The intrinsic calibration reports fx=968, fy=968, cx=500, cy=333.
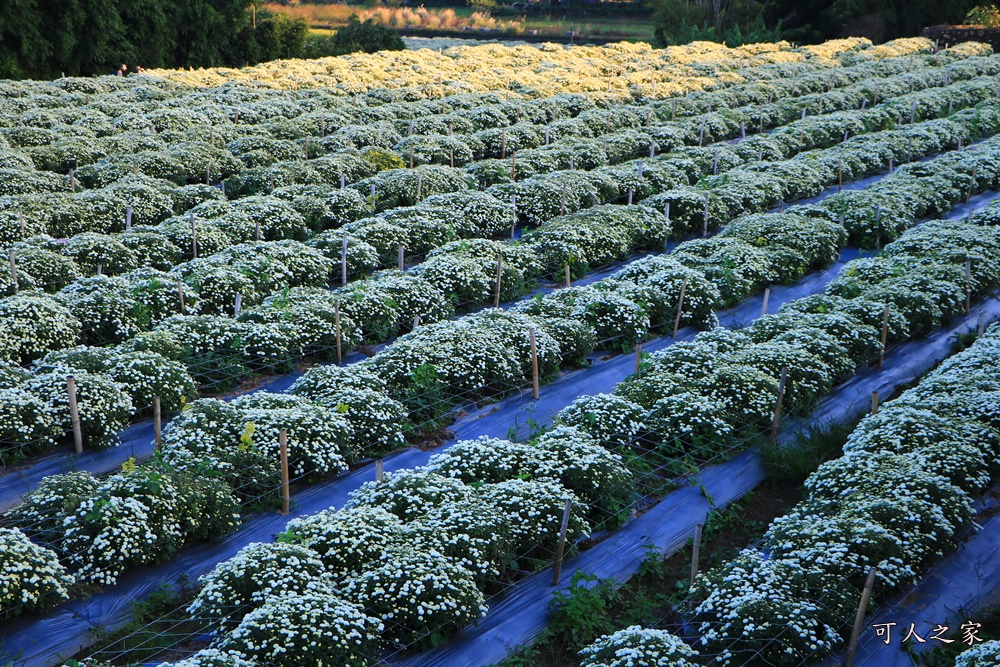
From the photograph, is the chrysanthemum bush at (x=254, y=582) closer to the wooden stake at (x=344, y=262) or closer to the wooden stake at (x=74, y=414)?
the wooden stake at (x=74, y=414)

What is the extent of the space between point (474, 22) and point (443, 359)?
62.3 meters

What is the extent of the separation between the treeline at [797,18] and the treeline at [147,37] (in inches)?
764

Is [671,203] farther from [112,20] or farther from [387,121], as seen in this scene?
[112,20]

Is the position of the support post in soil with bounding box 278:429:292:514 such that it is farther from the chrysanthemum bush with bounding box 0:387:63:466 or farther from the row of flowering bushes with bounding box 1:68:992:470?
the chrysanthemum bush with bounding box 0:387:63:466

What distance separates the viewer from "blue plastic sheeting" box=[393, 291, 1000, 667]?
8898 millimetres

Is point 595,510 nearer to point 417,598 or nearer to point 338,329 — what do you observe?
point 417,598

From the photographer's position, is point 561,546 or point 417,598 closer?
point 417,598

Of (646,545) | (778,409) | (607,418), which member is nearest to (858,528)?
(646,545)

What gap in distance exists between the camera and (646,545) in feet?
34.3

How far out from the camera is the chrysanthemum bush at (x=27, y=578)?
8742 millimetres

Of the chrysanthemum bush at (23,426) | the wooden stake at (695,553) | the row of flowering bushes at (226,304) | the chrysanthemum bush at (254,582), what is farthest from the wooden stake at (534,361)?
the chrysanthemum bush at (23,426)

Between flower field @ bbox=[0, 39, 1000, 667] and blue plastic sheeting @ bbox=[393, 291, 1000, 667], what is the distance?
0.20 metres

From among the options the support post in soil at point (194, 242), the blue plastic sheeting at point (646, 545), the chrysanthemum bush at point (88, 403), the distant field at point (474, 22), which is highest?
the distant field at point (474, 22)

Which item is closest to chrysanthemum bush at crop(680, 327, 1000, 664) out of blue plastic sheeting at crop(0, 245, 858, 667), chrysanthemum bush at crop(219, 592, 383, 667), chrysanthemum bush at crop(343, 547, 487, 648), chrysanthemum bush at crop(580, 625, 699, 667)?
chrysanthemum bush at crop(580, 625, 699, 667)
